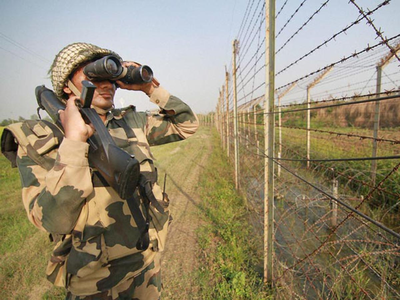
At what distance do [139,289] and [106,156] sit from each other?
0.93 meters

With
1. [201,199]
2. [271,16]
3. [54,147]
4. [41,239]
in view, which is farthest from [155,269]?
[201,199]

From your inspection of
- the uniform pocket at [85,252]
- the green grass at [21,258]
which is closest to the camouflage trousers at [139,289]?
the uniform pocket at [85,252]

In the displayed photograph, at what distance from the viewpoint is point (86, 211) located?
3.37 ft

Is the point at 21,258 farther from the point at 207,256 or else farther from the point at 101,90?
the point at 101,90

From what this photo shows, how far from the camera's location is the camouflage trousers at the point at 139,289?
3.78 feet

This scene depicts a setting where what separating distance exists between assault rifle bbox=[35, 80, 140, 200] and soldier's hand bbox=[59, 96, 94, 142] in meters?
→ 0.03

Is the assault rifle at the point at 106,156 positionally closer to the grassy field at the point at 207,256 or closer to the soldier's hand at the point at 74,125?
the soldier's hand at the point at 74,125

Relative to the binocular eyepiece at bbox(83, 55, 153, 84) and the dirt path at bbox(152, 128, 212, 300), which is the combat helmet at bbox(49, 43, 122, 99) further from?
the dirt path at bbox(152, 128, 212, 300)

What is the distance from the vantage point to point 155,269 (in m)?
1.38

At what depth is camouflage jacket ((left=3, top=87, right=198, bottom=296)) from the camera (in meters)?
0.86

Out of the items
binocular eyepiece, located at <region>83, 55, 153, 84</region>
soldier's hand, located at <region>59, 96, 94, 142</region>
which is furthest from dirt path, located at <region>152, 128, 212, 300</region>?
binocular eyepiece, located at <region>83, 55, 153, 84</region>

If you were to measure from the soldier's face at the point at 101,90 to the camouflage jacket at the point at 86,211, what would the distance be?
3.7 inches

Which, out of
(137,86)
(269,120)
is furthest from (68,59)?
(269,120)

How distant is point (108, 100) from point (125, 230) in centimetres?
75
